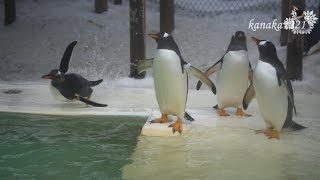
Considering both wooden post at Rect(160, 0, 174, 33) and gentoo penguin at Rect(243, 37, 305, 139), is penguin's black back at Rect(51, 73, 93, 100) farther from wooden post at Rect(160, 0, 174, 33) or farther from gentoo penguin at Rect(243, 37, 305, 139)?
wooden post at Rect(160, 0, 174, 33)

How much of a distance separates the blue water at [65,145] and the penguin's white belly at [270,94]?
1.11 meters

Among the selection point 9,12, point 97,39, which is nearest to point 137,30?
point 97,39

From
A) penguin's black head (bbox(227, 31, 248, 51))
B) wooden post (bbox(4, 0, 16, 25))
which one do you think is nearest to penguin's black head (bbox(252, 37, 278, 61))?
penguin's black head (bbox(227, 31, 248, 51))

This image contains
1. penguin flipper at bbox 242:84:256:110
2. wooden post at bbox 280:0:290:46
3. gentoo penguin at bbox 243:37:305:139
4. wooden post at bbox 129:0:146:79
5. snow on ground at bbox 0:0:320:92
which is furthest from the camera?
snow on ground at bbox 0:0:320:92

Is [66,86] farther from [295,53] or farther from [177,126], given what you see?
[295,53]

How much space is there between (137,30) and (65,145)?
10.4 ft

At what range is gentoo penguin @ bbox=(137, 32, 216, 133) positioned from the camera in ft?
14.4

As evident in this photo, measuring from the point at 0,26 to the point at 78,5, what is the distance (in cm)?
164

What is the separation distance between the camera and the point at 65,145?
4.13 metres

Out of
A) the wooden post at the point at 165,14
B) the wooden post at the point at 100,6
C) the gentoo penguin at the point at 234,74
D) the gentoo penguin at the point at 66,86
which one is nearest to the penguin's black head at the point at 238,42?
the gentoo penguin at the point at 234,74

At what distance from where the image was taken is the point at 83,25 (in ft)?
32.0

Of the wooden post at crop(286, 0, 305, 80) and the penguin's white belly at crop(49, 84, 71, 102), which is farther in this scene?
the wooden post at crop(286, 0, 305, 80)

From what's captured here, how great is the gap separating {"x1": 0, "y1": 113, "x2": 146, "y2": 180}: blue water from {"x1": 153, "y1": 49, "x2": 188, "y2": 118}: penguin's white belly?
39 centimetres

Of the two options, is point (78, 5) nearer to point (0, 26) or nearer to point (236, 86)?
point (0, 26)
